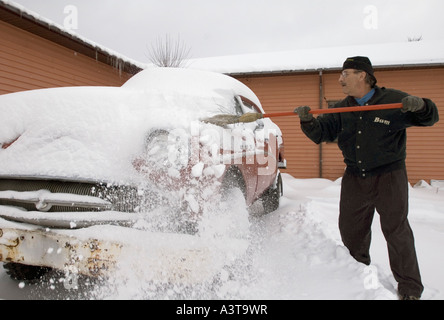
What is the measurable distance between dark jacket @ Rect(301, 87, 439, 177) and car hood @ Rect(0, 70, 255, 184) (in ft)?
3.76

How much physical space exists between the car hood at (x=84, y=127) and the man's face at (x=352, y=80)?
1.10 meters

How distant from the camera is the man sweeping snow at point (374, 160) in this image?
2.04 metres

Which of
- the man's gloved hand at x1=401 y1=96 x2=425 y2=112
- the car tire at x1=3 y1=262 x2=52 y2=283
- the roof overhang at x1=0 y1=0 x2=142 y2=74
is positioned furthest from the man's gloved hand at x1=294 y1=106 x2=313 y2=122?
the roof overhang at x1=0 y1=0 x2=142 y2=74

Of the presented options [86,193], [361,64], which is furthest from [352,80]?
[86,193]

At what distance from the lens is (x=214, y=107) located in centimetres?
227


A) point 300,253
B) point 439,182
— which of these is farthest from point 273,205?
point 439,182

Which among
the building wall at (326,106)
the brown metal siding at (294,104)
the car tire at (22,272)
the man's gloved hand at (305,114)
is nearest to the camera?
the car tire at (22,272)

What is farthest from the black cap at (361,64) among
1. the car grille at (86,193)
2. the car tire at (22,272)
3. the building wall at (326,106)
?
the building wall at (326,106)

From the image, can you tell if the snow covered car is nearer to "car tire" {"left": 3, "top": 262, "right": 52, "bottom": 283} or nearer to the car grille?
the car grille

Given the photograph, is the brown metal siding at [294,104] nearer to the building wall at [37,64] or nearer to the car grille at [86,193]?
the building wall at [37,64]

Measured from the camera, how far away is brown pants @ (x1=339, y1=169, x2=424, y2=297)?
2039mm

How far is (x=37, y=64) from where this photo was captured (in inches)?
270

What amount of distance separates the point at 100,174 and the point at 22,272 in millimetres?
1250
